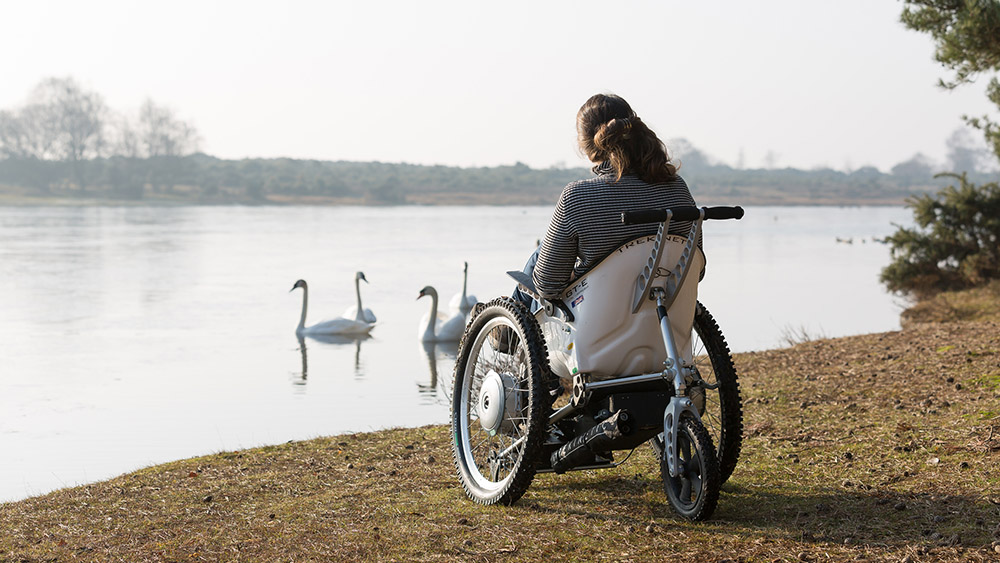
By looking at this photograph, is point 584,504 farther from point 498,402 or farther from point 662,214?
point 662,214

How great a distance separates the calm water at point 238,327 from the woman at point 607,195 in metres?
5.00

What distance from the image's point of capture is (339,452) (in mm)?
7152

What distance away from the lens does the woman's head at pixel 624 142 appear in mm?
4746

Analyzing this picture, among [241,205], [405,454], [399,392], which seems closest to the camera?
[405,454]

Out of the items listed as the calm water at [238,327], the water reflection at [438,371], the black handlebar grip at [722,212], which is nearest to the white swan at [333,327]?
the calm water at [238,327]

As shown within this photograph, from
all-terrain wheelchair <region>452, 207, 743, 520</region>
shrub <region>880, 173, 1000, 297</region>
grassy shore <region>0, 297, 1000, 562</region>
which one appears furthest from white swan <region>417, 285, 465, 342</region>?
all-terrain wheelchair <region>452, 207, 743, 520</region>

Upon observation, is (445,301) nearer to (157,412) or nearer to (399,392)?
(399,392)

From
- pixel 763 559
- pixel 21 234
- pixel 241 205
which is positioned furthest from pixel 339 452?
pixel 241 205

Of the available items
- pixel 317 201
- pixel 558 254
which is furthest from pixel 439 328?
pixel 317 201

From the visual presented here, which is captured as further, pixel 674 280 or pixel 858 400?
pixel 858 400

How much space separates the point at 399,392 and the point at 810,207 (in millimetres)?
87249

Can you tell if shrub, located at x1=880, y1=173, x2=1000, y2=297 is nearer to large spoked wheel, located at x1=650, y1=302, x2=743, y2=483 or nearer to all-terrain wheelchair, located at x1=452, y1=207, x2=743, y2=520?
large spoked wheel, located at x1=650, y1=302, x2=743, y2=483

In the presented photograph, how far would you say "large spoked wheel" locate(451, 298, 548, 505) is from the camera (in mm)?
4879

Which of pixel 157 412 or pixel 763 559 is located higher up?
pixel 763 559
